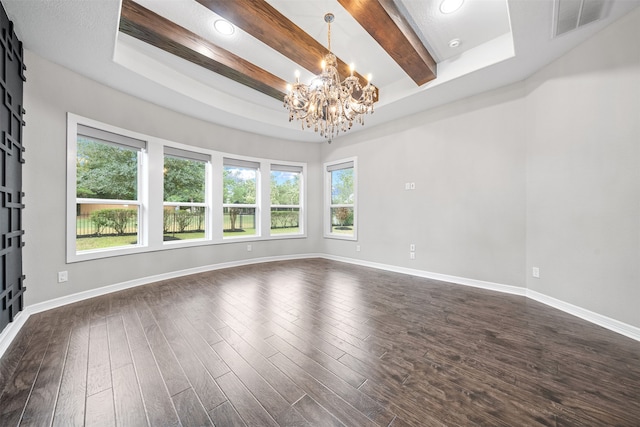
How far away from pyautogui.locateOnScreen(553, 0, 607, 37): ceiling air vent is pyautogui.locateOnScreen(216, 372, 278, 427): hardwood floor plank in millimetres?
3646

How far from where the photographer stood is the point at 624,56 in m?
2.12

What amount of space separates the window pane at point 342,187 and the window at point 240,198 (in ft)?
5.68

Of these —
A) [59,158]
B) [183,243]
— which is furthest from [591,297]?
[59,158]

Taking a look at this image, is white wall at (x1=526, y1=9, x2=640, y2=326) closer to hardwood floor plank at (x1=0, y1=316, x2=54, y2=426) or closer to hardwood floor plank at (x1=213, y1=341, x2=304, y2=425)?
hardwood floor plank at (x1=213, y1=341, x2=304, y2=425)

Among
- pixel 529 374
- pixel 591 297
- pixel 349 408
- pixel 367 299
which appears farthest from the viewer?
pixel 367 299

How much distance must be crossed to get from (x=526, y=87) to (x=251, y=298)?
4429mm

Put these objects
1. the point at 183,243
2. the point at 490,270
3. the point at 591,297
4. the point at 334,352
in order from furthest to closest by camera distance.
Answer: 1. the point at 183,243
2. the point at 490,270
3. the point at 591,297
4. the point at 334,352

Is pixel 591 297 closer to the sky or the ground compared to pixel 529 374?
closer to the sky

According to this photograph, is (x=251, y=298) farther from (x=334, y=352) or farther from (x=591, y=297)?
(x=591, y=297)

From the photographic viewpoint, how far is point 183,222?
4.04m

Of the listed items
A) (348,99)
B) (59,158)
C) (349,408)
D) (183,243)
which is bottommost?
(349,408)

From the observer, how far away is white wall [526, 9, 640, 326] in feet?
6.90

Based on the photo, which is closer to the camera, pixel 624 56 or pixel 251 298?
pixel 624 56

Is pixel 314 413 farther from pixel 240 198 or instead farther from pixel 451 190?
pixel 240 198
